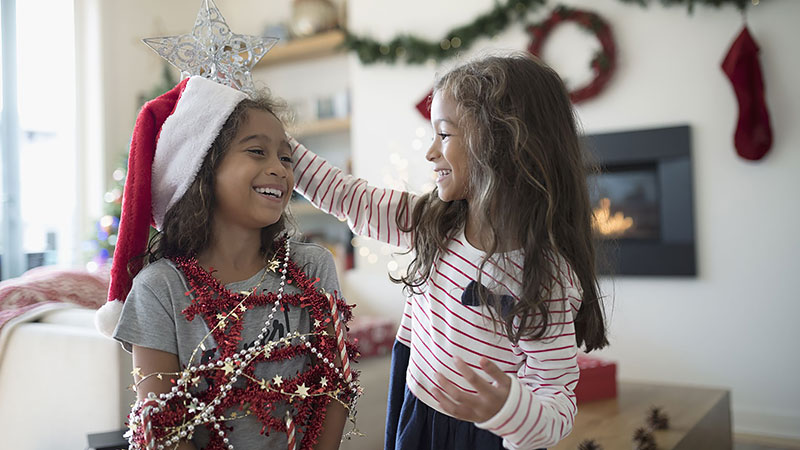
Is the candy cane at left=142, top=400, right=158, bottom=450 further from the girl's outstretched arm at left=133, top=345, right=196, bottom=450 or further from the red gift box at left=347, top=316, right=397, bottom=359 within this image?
the red gift box at left=347, top=316, right=397, bottom=359

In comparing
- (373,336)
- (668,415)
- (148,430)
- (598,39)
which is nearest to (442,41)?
(598,39)

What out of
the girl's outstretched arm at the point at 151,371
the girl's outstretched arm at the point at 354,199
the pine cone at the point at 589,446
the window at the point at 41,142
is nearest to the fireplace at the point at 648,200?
the pine cone at the point at 589,446

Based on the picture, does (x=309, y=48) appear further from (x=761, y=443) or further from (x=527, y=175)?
(x=527, y=175)

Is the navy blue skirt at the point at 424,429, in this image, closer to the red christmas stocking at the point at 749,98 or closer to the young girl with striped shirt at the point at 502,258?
the young girl with striped shirt at the point at 502,258

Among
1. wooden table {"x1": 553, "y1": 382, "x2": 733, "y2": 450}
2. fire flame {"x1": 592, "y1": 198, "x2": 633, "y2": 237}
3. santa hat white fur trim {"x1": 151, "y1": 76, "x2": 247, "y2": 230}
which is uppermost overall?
santa hat white fur trim {"x1": 151, "y1": 76, "x2": 247, "y2": 230}

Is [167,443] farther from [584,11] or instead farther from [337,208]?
[584,11]

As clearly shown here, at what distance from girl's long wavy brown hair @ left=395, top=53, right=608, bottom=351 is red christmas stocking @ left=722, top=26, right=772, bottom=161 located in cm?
240

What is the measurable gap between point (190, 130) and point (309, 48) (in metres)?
3.68

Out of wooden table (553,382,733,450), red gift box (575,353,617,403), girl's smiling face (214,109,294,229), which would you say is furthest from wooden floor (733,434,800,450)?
girl's smiling face (214,109,294,229)

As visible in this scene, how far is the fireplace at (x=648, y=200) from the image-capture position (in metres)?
3.29

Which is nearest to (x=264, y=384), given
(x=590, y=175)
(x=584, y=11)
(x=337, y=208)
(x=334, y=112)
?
(x=337, y=208)

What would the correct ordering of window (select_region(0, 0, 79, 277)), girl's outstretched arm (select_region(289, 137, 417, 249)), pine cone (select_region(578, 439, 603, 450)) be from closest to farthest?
girl's outstretched arm (select_region(289, 137, 417, 249))
pine cone (select_region(578, 439, 603, 450))
window (select_region(0, 0, 79, 277))

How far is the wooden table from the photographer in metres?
1.76

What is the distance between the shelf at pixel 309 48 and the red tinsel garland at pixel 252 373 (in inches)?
133
